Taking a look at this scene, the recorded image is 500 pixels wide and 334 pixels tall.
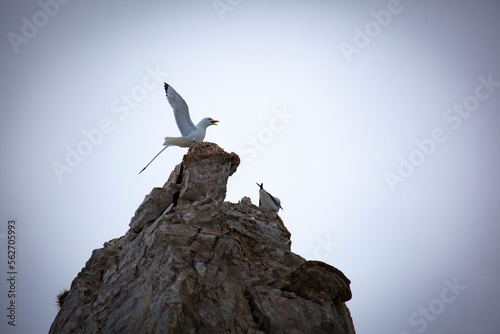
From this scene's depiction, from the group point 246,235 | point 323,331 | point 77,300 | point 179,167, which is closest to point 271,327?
point 323,331

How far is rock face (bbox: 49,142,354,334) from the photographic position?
995 cm

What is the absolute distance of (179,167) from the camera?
576 inches

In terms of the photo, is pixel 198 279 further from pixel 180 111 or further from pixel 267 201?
pixel 267 201

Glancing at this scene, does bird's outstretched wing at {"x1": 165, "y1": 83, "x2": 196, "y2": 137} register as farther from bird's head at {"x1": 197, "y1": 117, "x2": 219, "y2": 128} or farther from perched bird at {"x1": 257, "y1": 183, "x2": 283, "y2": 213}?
perched bird at {"x1": 257, "y1": 183, "x2": 283, "y2": 213}

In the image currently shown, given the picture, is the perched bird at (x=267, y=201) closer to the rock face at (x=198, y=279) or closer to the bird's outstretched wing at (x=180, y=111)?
the bird's outstretched wing at (x=180, y=111)

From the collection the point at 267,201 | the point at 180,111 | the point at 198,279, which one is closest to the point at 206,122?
the point at 180,111

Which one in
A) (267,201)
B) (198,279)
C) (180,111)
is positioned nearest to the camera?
(198,279)

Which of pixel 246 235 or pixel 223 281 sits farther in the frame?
pixel 246 235

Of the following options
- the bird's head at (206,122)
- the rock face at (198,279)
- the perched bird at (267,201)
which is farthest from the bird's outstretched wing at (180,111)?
the perched bird at (267,201)

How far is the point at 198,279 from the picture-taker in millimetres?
10445

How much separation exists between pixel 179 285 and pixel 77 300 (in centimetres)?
387

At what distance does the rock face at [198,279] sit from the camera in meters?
9.95

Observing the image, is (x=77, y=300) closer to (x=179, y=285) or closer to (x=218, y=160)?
(x=179, y=285)

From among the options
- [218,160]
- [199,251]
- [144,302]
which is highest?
[218,160]
